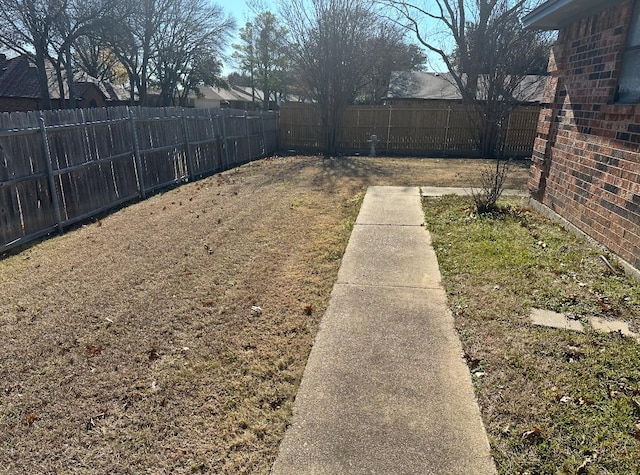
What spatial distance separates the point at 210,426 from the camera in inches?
96.7

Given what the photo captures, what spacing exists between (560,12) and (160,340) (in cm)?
663

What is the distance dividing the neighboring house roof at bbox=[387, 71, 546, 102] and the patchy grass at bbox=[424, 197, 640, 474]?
65.9 feet

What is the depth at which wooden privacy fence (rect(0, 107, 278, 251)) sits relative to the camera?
5777mm

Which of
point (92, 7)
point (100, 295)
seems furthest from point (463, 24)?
point (100, 295)

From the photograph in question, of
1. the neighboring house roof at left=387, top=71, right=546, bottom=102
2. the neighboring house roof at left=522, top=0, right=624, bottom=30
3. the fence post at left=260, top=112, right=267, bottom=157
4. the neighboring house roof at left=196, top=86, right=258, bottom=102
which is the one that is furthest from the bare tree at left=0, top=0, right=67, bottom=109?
the neighboring house roof at left=196, top=86, right=258, bottom=102

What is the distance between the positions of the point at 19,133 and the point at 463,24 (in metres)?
20.6

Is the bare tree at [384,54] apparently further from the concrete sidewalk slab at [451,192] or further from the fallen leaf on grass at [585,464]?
the fallen leaf on grass at [585,464]

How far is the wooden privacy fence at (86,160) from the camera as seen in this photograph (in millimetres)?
5777

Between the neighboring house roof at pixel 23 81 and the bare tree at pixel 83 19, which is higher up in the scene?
the bare tree at pixel 83 19

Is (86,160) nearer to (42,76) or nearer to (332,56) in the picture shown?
(332,56)

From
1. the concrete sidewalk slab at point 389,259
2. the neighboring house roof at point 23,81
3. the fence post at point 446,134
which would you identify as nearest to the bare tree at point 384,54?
the fence post at point 446,134

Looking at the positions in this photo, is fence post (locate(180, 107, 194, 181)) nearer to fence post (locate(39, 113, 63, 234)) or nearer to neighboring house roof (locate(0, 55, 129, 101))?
fence post (locate(39, 113, 63, 234))

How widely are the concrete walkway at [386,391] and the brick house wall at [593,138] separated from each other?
2320mm

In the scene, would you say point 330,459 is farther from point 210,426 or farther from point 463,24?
point 463,24
